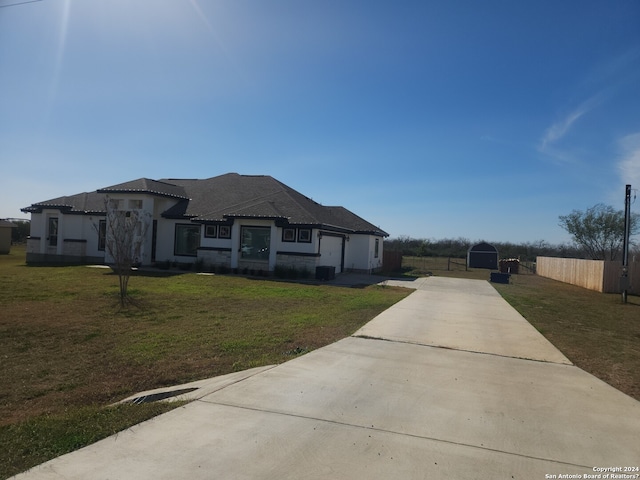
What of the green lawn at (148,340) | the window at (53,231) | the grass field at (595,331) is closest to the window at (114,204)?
the green lawn at (148,340)

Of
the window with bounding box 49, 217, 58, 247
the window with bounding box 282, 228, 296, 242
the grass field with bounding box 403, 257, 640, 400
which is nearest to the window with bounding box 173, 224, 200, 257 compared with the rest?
the window with bounding box 282, 228, 296, 242

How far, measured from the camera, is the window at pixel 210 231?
23.7m

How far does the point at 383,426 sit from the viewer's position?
4.29m

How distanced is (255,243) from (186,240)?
4.81 m

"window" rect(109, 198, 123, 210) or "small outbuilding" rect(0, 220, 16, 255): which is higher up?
"window" rect(109, 198, 123, 210)

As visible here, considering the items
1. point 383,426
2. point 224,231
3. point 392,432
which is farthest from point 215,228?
point 392,432

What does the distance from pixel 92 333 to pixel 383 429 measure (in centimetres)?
698

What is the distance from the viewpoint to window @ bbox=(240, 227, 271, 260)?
2281 centimetres

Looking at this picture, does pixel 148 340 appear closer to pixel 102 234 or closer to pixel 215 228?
pixel 215 228

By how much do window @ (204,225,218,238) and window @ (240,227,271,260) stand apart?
1.67 m

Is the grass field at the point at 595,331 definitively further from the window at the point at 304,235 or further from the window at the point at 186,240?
the window at the point at 186,240

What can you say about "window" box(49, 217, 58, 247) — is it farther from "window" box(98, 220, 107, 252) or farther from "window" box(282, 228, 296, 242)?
"window" box(282, 228, 296, 242)

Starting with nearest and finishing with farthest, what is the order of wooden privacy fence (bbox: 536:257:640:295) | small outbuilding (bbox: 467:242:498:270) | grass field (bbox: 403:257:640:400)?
grass field (bbox: 403:257:640:400) → wooden privacy fence (bbox: 536:257:640:295) → small outbuilding (bbox: 467:242:498:270)

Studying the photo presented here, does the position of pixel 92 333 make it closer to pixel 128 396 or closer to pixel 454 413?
pixel 128 396
